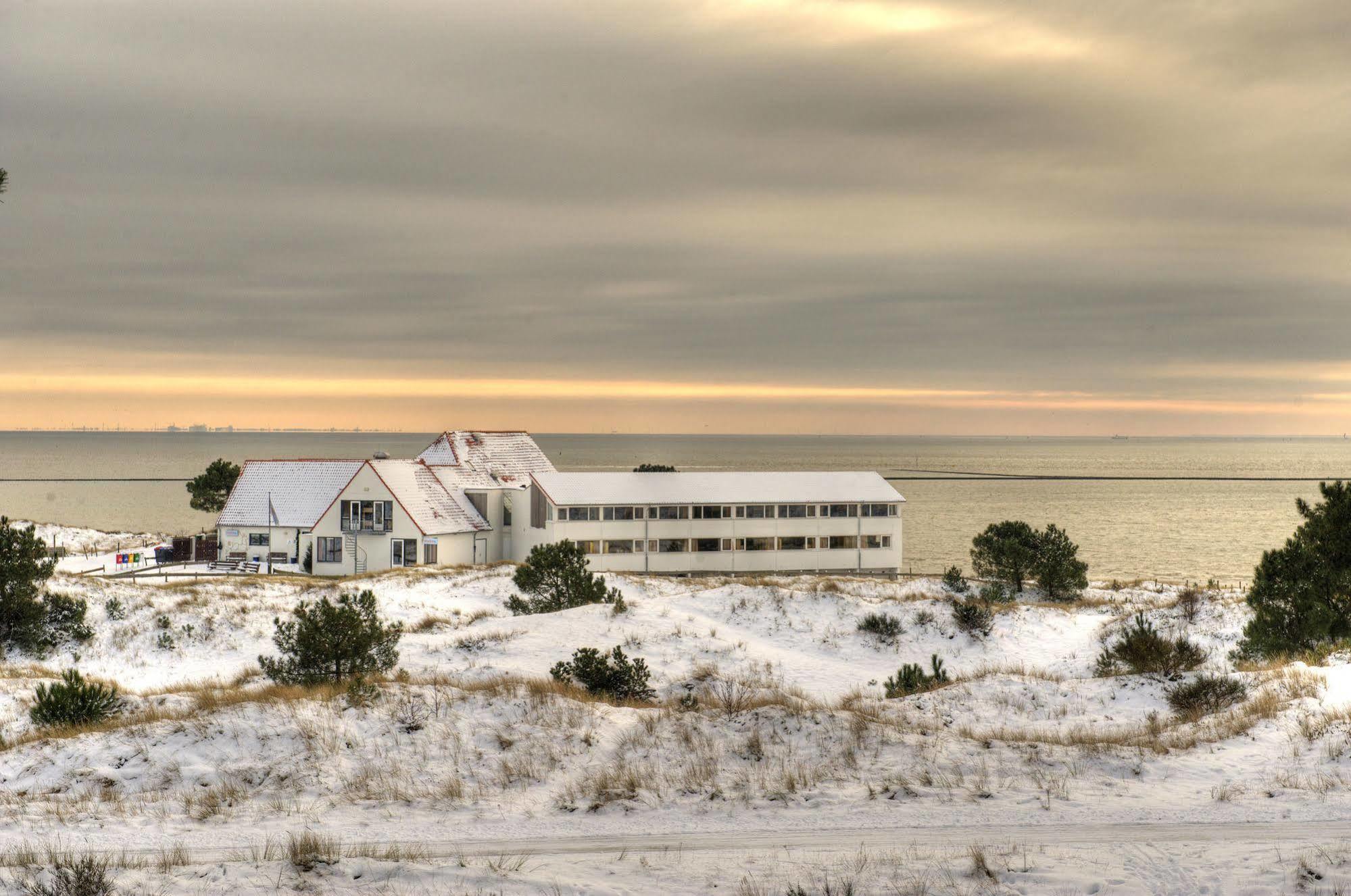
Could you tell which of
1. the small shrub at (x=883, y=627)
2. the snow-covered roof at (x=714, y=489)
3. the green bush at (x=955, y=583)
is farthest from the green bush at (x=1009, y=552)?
the small shrub at (x=883, y=627)

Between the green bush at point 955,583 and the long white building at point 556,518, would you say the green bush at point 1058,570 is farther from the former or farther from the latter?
the long white building at point 556,518

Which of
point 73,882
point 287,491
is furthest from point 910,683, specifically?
point 287,491

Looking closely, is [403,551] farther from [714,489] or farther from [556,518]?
[714,489]

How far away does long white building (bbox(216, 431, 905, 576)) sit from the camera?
2371 inches

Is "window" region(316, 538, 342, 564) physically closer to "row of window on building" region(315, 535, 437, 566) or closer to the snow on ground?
"row of window on building" region(315, 535, 437, 566)

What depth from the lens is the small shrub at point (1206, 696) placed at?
18.5m

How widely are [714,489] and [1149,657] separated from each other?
42.6 metres

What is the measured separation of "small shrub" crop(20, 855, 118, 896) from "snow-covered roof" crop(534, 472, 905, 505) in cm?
5111

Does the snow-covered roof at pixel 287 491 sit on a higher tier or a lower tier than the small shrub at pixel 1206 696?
higher

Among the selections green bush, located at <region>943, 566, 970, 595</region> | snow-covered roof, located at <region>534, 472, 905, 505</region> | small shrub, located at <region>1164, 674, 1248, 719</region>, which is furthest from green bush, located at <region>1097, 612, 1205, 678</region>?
snow-covered roof, located at <region>534, 472, 905, 505</region>

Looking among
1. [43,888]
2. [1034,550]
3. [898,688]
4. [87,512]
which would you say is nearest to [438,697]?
[43,888]

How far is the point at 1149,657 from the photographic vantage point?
2364 cm

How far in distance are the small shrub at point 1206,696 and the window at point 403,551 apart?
47137 mm

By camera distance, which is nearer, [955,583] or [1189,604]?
[1189,604]
